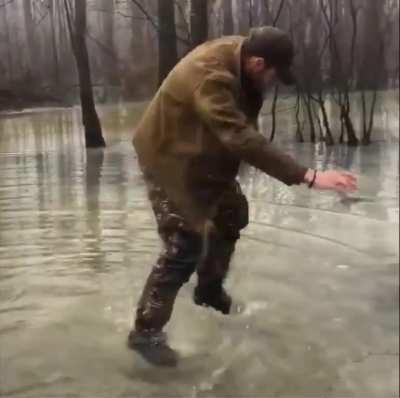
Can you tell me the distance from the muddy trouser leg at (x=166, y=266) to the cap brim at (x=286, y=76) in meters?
0.20

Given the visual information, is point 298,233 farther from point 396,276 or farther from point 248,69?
point 396,276

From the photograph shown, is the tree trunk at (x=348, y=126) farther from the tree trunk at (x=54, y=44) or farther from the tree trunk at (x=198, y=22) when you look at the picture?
the tree trunk at (x=54, y=44)

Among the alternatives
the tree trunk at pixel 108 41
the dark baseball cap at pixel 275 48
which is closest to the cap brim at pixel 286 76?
the dark baseball cap at pixel 275 48

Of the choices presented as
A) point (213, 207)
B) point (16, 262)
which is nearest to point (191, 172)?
point (213, 207)

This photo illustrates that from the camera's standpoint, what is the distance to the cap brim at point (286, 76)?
713mm

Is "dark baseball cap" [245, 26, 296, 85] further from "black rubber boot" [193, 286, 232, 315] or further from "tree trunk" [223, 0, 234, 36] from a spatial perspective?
"black rubber boot" [193, 286, 232, 315]

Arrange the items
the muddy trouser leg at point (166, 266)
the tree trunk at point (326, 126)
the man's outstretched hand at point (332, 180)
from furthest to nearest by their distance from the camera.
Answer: the muddy trouser leg at point (166, 266), the tree trunk at point (326, 126), the man's outstretched hand at point (332, 180)

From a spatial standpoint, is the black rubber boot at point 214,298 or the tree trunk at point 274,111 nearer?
the tree trunk at point 274,111

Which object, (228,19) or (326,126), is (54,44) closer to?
(228,19)

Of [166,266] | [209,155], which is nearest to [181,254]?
[166,266]

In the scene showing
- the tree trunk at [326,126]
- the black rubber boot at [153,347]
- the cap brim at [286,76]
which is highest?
the cap brim at [286,76]

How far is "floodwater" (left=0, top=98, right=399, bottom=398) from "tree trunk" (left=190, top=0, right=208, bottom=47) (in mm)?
138

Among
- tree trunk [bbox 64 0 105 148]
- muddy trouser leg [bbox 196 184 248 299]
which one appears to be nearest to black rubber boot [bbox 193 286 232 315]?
muddy trouser leg [bbox 196 184 248 299]

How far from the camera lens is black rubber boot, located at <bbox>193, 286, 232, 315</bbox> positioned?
0.95 metres
